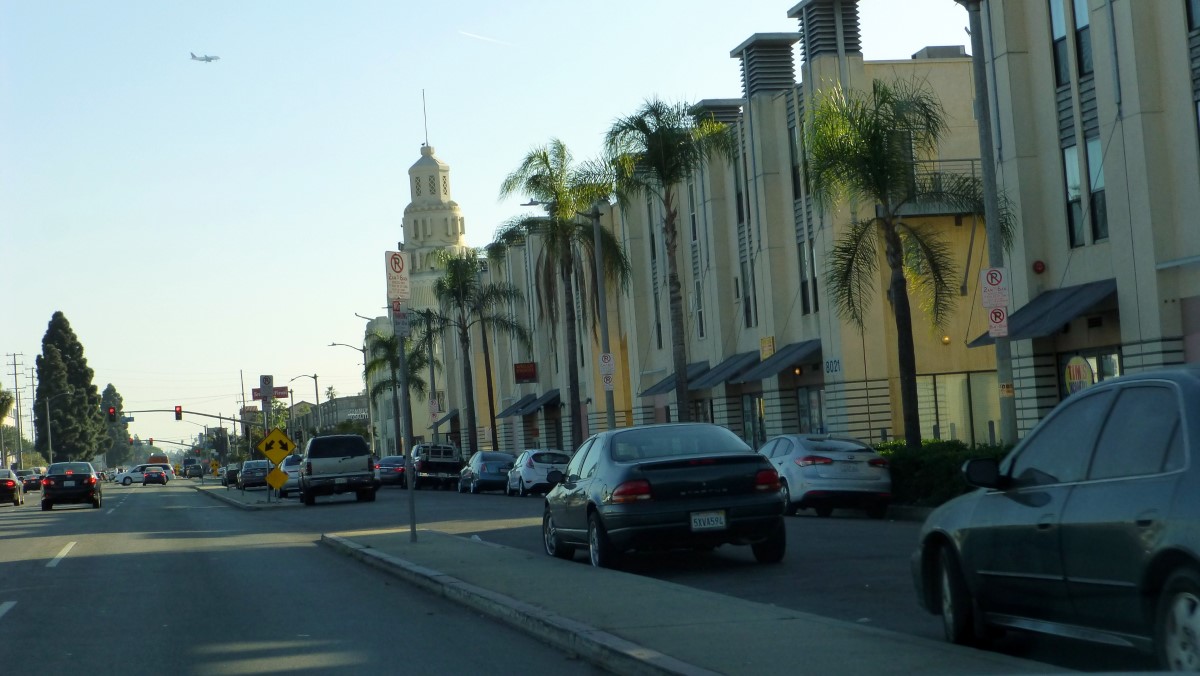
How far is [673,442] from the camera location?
14773 millimetres

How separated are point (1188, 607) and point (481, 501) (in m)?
31.5

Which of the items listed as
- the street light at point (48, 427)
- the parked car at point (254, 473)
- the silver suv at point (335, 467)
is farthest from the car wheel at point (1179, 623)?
the street light at point (48, 427)

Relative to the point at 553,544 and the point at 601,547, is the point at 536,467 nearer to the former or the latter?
the point at 553,544

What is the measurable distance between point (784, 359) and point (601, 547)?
22.4 metres

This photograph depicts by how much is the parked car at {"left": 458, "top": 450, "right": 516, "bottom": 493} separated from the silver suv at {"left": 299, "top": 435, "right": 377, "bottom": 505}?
5.37 metres

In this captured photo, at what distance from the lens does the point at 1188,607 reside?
6.03 m

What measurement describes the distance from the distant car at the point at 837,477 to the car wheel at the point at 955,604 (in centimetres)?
1339

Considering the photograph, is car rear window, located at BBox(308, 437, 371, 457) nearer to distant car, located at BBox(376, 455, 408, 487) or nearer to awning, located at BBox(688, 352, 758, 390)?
awning, located at BBox(688, 352, 758, 390)

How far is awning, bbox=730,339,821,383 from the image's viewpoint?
35562 millimetres

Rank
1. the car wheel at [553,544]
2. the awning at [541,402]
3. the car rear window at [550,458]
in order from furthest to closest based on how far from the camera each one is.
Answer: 1. the awning at [541,402]
2. the car rear window at [550,458]
3. the car wheel at [553,544]

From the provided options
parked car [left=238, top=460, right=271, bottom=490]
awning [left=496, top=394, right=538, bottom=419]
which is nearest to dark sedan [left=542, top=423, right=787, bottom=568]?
parked car [left=238, top=460, right=271, bottom=490]

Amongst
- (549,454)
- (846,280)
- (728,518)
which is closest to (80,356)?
(549,454)

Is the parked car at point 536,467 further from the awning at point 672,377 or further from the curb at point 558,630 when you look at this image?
the curb at point 558,630

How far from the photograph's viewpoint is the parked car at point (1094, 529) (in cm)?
617
